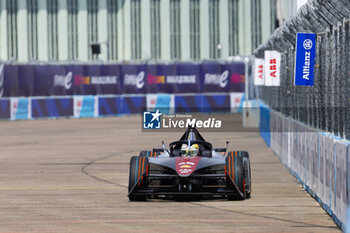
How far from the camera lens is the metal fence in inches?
466

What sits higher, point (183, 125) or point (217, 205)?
point (183, 125)

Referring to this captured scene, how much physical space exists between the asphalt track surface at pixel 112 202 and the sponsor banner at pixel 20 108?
1851 centimetres

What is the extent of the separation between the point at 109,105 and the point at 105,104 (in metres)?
0.26

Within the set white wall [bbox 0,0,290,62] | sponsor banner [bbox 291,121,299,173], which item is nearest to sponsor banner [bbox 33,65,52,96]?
white wall [bbox 0,0,290,62]

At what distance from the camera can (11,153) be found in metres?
25.7

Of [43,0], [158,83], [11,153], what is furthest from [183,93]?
[11,153]

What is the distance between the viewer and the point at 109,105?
4941cm

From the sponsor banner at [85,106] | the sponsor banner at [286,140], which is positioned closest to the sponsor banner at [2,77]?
the sponsor banner at [85,106]

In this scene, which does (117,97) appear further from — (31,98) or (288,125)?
(288,125)

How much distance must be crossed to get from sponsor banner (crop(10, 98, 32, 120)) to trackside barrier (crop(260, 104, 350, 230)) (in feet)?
85.9

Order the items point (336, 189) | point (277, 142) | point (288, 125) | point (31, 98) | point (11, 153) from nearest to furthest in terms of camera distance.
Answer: point (336, 189), point (288, 125), point (277, 142), point (11, 153), point (31, 98)

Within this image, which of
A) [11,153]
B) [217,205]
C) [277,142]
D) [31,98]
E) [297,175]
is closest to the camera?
[217,205]

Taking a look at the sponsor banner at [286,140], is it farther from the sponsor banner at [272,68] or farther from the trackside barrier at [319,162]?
the sponsor banner at [272,68]

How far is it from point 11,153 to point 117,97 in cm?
2419
